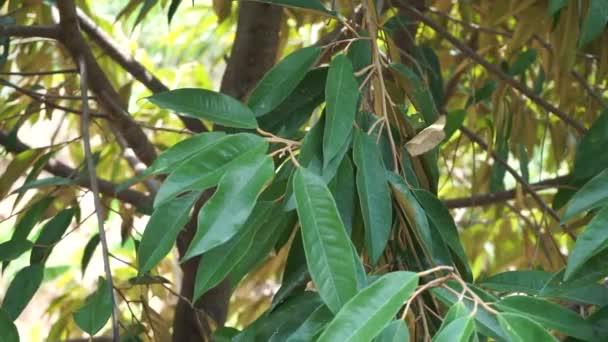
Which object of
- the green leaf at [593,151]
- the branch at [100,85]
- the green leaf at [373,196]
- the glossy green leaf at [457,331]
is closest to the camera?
the glossy green leaf at [457,331]

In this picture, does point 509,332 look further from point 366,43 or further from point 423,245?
point 366,43

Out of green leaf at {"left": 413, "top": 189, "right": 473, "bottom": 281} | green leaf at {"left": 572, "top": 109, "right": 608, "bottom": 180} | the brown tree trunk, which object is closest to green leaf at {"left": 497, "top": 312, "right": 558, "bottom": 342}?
green leaf at {"left": 413, "top": 189, "right": 473, "bottom": 281}

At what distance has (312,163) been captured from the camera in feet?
1.94

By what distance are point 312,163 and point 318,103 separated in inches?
5.1

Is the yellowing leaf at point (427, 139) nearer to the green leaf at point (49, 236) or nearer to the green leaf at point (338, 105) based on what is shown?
the green leaf at point (338, 105)

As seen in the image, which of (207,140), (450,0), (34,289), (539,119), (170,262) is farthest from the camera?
(170,262)

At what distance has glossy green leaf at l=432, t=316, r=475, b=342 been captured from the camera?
46cm

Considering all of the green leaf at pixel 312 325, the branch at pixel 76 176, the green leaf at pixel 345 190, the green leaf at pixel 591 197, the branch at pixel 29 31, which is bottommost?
the branch at pixel 76 176

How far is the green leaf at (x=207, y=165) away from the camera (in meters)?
0.53

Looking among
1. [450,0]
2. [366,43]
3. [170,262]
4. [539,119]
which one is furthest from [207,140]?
[170,262]

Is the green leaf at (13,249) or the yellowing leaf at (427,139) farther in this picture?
the green leaf at (13,249)

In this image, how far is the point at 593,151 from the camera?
813 millimetres

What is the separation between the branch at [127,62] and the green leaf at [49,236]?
0.27m

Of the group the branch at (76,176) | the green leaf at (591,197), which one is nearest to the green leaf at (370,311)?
Answer: the green leaf at (591,197)
